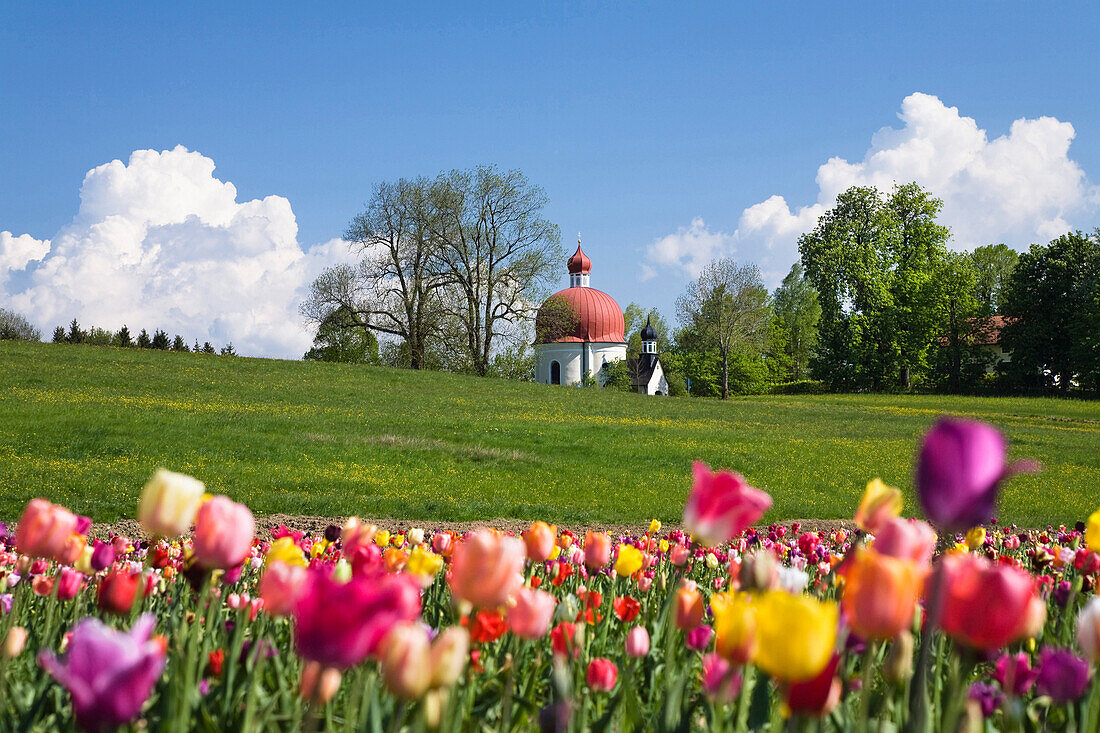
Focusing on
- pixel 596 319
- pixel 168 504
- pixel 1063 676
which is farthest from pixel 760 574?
pixel 596 319

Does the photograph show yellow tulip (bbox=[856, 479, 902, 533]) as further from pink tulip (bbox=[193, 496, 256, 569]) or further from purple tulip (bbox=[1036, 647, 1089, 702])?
pink tulip (bbox=[193, 496, 256, 569])

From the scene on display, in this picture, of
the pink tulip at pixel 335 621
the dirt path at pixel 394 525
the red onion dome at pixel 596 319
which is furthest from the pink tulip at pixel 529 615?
the red onion dome at pixel 596 319

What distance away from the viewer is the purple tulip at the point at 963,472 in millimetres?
954

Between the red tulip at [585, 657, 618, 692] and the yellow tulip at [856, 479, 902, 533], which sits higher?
the yellow tulip at [856, 479, 902, 533]

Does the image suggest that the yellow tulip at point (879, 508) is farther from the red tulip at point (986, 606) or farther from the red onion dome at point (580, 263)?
the red onion dome at point (580, 263)

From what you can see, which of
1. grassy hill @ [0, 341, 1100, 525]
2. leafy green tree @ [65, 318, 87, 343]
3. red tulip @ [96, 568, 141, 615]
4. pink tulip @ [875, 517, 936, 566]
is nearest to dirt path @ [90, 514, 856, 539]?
grassy hill @ [0, 341, 1100, 525]

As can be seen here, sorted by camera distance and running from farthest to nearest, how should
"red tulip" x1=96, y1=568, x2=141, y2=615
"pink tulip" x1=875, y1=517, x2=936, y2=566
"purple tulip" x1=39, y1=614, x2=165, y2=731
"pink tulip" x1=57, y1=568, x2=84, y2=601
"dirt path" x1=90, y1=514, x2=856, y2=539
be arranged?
"dirt path" x1=90, y1=514, x2=856, y2=539
"pink tulip" x1=57, y1=568, x2=84, y2=601
"red tulip" x1=96, y1=568, x2=141, y2=615
"pink tulip" x1=875, y1=517, x2=936, y2=566
"purple tulip" x1=39, y1=614, x2=165, y2=731

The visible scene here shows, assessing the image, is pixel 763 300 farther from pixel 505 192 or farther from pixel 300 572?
pixel 300 572

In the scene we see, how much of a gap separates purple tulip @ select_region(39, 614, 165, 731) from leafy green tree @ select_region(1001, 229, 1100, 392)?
167ft

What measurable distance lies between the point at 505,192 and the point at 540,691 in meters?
39.6

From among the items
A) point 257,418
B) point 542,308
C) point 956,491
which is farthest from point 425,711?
point 542,308

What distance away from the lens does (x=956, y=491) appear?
0.96 meters

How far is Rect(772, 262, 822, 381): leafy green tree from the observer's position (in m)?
64.8

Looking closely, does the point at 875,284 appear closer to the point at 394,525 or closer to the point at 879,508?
the point at 394,525
